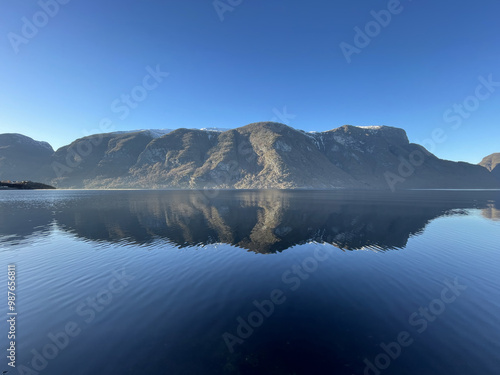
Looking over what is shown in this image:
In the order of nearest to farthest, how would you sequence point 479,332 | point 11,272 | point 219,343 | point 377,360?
1. point 377,360
2. point 219,343
3. point 479,332
4. point 11,272

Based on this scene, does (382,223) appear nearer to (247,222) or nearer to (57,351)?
(247,222)

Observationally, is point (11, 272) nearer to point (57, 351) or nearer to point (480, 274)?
point (57, 351)

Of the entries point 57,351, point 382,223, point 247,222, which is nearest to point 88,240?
point 57,351

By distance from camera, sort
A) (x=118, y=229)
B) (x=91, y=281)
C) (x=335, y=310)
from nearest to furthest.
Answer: (x=335, y=310), (x=91, y=281), (x=118, y=229)

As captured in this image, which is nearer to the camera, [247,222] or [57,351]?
[57,351]

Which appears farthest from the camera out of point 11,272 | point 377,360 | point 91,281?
point 11,272

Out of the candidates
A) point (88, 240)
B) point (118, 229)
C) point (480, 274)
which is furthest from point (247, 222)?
point (480, 274)
